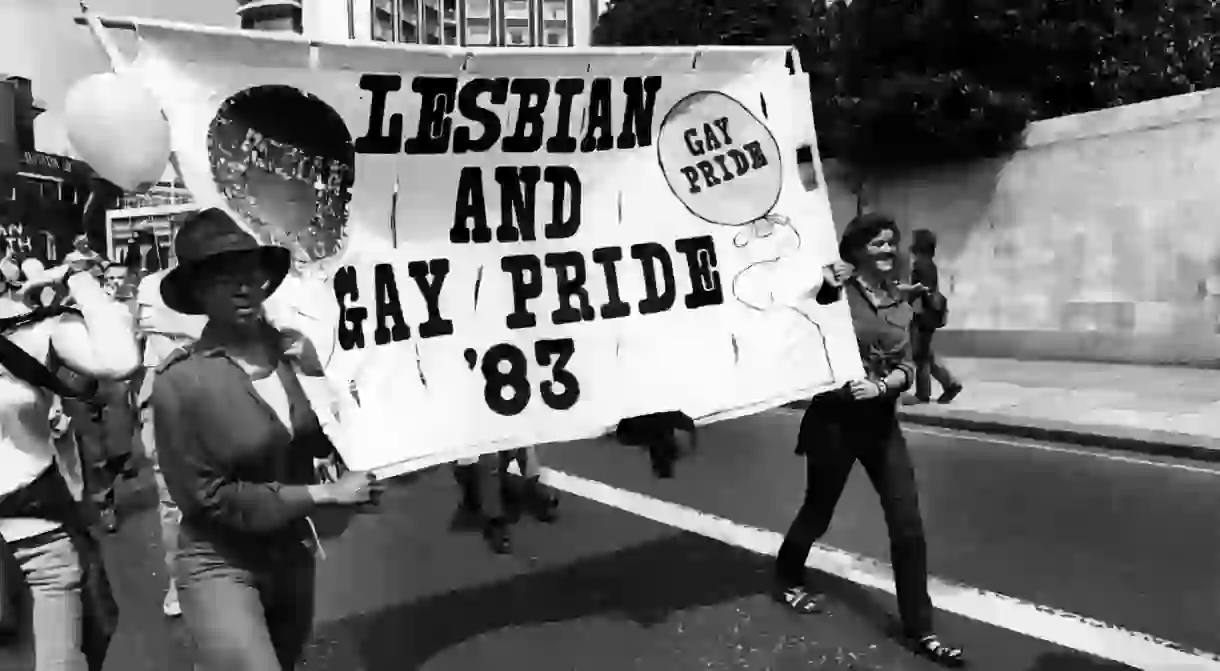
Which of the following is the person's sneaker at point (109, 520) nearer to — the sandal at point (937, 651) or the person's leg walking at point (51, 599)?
the person's leg walking at point (51, 599)

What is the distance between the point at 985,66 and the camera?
17.2 m

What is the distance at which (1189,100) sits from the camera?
14422 mm

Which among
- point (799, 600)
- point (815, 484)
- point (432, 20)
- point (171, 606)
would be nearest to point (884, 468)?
point (815, 484)

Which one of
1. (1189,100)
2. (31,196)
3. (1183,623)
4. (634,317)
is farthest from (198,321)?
(1189,100)

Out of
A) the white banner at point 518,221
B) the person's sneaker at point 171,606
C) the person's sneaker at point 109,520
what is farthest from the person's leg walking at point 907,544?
the person's sneaker at point 109,520

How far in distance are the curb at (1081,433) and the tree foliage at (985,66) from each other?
6.97 m

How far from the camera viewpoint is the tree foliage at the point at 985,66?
54.3 feet

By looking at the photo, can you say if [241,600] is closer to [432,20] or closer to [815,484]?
[815,484]

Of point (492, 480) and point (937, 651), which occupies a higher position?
point (492, 480)

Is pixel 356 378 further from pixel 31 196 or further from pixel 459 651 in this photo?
pixel 459 651

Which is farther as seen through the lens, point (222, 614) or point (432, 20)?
point (432, 20)

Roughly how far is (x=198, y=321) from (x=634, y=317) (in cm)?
161

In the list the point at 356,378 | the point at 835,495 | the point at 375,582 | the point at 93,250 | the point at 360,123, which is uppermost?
the point at 360,123

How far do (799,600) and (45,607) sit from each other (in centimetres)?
319
